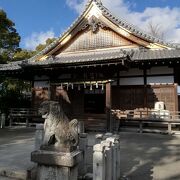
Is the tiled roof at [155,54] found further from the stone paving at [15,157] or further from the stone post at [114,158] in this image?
the stone post at [114,158]

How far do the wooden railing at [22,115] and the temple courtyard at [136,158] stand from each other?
506cm

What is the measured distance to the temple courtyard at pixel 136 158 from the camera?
657cm

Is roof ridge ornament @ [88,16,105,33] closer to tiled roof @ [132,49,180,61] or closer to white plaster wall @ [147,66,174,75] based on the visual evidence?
tiled roof @ [132,49,180,61]

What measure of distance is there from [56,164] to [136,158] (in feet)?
13.2

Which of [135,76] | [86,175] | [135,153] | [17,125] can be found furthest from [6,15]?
[86,175]

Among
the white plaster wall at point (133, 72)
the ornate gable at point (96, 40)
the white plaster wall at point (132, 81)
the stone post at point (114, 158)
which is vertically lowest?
the stone post at point (114, 158)

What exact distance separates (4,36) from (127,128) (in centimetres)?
1611

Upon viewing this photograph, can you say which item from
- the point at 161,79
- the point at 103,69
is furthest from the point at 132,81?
the point at 103,69

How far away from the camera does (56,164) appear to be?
4.91m

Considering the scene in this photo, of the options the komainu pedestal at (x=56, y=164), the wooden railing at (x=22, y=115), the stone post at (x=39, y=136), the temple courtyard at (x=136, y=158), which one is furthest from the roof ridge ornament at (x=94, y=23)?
the komainu pedestal at (x=56, y=164)

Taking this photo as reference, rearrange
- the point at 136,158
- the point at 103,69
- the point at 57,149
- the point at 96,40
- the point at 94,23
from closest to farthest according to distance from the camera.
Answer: the point at 57,149 → the point at 136,158 → the point at 103,69 → the point at 94,23 → the point at 96,40

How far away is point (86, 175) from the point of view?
595cm

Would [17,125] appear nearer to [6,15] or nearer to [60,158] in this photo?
[6,15]

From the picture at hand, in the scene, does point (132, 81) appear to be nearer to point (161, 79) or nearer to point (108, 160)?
point (161, 79)
